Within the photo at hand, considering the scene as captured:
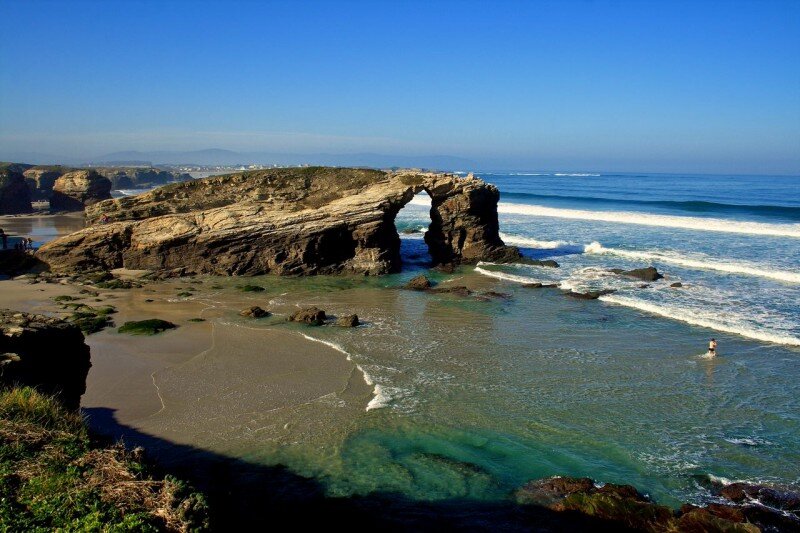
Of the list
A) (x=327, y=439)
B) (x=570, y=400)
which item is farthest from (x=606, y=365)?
(x=327, y=439)

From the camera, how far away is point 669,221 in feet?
150

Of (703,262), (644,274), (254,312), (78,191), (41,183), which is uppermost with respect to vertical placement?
(41,183)

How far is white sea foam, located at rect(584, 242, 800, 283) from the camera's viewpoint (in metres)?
25.5

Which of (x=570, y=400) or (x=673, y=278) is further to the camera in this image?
(x=673, y=278)

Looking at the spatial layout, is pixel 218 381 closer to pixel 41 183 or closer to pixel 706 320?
pixel 706 320

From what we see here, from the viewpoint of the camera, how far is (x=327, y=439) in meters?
10.6

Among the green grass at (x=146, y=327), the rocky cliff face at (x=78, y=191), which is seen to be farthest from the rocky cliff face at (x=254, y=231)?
the rocky cliff face at (x=78, y=191)

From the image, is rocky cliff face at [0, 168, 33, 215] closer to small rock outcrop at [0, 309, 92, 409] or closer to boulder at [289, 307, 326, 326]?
boulder at [289, 307, 326, 326]

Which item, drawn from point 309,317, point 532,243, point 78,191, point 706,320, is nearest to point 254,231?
point 309,317

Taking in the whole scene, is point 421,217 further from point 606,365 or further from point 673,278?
point 606,365

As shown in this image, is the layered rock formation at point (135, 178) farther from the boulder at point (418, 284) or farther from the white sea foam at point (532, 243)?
the boulder at point (418, 284)

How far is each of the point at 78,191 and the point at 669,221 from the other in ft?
175

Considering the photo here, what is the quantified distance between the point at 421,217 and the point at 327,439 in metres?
41.5

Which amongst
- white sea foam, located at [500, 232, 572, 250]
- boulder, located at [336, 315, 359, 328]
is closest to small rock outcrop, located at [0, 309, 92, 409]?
boulder, located at [336, 315, 359, 328]
